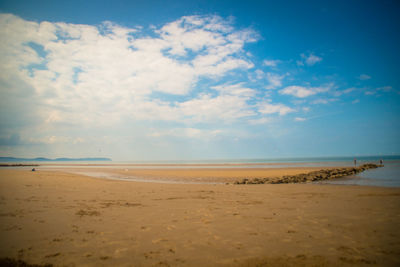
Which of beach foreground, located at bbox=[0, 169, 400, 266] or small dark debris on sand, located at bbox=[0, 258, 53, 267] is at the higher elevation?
small dark debris on sand, located at bbox=[0, 258, 53, 267]

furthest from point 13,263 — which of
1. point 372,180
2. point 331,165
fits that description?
point 331,165

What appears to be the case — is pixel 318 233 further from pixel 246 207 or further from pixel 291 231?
pixel 246 207

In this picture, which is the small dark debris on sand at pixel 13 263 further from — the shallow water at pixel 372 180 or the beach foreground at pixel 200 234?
the shallow water at pixel 372 180

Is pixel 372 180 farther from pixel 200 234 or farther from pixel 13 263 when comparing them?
pixel 13 263

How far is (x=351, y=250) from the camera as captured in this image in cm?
477

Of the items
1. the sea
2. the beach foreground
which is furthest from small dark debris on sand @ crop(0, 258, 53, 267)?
the sea

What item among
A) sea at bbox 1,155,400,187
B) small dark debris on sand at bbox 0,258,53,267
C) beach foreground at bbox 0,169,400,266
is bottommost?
sea at bbox 1,155,400,187

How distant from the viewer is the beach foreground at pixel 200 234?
4.42 meters

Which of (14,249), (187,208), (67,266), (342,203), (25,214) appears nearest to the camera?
(67,266)

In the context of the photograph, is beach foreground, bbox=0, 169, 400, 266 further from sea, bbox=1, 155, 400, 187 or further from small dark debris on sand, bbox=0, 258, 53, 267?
sea, bbox=1, 155, 400, 187

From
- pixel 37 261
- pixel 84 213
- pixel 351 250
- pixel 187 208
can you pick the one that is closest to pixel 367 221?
pixel 351 250

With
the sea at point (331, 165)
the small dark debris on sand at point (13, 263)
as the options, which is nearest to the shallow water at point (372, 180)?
the sea at point (331, 165)

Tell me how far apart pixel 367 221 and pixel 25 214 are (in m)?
11.7

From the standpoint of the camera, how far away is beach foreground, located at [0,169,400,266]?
4418 mm
